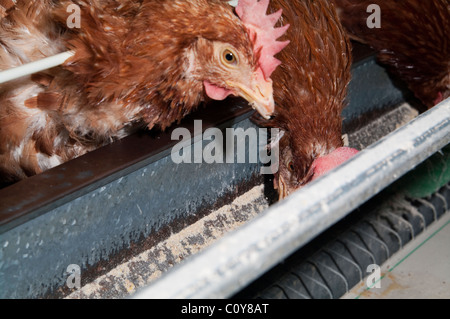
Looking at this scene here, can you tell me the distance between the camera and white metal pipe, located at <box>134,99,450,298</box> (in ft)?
1.89

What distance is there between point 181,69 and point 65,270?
0.61 m

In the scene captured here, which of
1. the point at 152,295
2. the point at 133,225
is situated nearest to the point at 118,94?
the point at 133,225

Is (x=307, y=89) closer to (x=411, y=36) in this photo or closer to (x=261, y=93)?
(x=261, y=93)

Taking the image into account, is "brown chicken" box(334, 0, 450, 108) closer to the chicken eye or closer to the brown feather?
the brown feather

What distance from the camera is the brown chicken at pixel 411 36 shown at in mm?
1935

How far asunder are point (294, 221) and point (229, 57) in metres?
0.67

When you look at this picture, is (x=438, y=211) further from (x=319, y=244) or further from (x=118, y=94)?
(x=118, y=94)

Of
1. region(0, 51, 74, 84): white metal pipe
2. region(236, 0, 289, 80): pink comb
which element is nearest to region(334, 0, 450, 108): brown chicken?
region(236, 0, 289, 80): pink comb

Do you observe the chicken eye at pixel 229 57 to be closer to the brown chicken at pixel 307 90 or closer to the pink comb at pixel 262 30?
the pink comb at pixel 262 30

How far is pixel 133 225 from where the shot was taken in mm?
1465

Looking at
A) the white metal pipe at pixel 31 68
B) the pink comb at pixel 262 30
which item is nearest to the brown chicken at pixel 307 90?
the pink comb at pixel 262 30

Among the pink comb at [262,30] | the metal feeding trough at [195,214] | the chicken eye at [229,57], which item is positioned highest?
the pink comb at [262,30]

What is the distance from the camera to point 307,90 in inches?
60.1

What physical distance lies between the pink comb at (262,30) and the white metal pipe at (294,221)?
498mm
